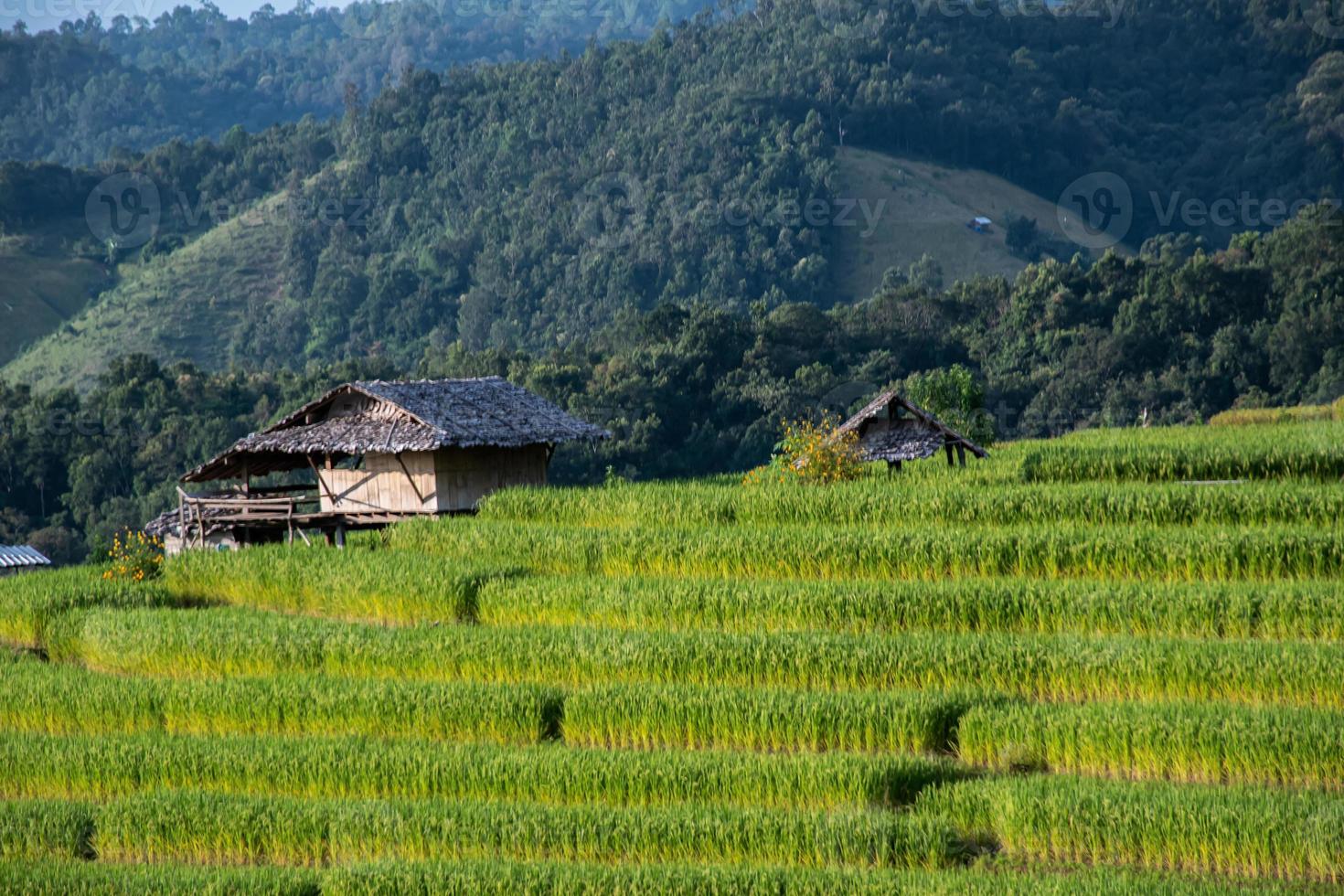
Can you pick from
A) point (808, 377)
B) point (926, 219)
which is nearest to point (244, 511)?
point (808, 377)

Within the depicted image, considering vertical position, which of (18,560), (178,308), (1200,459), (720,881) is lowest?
(18,560)

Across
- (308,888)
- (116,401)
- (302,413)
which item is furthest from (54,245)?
(308,888)

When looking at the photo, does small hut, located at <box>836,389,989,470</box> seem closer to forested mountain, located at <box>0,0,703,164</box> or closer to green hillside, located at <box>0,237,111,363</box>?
green hillside, located at <box>0,237,111,363</box>

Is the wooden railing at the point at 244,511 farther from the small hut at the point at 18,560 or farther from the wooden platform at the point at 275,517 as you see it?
the small hut at the point at 18,560

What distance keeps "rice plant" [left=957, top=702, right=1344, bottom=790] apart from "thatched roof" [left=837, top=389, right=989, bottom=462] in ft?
37.0

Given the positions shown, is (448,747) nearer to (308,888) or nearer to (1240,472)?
(308,888)

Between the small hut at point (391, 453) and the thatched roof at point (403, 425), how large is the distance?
0.9 inches

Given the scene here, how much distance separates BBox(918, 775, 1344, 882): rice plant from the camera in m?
10.8

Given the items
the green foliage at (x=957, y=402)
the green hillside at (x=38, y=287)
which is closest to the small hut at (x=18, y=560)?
the green foliage at (x=957, y=402)

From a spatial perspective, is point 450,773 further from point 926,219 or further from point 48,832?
point 926,219

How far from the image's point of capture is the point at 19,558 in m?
43.5

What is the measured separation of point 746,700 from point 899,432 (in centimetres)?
1156

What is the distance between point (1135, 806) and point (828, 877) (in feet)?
7.15

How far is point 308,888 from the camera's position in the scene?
479 inches
